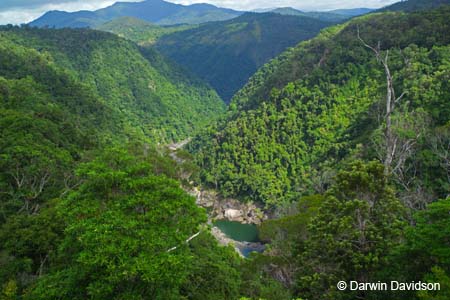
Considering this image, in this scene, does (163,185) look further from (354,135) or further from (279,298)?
(354,135)

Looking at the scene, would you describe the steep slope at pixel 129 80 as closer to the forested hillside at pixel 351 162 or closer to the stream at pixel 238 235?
the forested hillside at pixel 351 162

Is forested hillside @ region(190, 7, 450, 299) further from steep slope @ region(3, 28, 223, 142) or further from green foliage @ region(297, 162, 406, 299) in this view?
steep slope @ region(3, 28, 223, 142)

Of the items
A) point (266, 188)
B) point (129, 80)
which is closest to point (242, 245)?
point (266, 188)

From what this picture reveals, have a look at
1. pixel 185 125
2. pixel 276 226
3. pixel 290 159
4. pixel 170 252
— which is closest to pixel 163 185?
pixel 170 252

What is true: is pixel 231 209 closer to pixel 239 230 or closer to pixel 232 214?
pixel 232 214

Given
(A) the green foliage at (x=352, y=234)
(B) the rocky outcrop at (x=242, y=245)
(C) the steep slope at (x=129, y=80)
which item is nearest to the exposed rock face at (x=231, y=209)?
(B) the rocky outcrop at (x=242, y=245)

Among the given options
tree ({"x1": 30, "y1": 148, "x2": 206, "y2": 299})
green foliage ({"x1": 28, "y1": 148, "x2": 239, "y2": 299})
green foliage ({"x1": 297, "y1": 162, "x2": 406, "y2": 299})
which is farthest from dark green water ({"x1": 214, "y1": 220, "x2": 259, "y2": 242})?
tree ({"x1": 30, "y1": 148, "x2": 206, "y2": 299})
